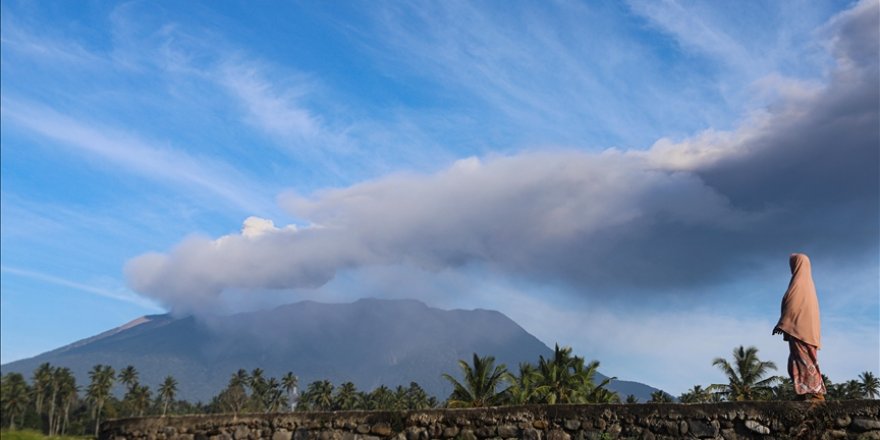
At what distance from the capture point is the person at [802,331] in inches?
311

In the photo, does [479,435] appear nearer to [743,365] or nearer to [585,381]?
[585,381]

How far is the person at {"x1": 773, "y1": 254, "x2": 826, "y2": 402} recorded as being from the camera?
7.89m

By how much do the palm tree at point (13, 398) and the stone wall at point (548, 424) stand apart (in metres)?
111

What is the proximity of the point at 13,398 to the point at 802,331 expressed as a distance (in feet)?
→ 388

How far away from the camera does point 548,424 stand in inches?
330

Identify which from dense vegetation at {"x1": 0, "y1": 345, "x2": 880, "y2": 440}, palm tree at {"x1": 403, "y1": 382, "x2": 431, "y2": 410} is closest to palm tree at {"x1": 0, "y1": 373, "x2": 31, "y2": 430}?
dense vegetation at {"x1": 0, "y1": 345, "x2": 880, "y2": 440}

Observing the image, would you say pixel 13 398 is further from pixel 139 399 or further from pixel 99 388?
pixel 139 399

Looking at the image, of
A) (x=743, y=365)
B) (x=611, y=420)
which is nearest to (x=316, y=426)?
(x=611, y=420)

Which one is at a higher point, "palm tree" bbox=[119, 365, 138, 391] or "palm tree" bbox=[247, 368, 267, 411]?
"palm tree" bbox=[119, 365, 138, 391]

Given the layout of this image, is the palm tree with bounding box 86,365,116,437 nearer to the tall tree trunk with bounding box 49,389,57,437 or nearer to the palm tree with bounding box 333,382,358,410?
the tall tree trunk with bounding box 49,389,57,437

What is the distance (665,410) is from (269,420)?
524cm

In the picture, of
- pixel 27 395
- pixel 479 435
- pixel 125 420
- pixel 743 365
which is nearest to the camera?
pixel 479 435

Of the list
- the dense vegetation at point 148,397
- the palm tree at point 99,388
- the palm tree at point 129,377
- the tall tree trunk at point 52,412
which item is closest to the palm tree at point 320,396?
the dense vegetation at point 148,397

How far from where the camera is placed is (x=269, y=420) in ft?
30.8
